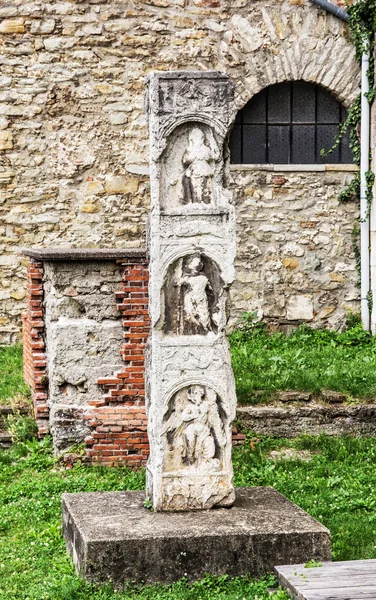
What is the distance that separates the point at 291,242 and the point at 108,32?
3280mm

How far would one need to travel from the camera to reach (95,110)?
12.1m

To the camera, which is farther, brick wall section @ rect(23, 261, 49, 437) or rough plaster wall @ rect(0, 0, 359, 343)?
rough plaster wall @ rect(0, 0, 359, 343)

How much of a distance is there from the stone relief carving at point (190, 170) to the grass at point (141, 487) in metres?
2.14

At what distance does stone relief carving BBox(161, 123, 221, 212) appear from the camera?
5.97m

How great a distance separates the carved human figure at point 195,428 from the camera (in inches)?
237

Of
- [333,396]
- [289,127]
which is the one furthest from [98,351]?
[289,127]

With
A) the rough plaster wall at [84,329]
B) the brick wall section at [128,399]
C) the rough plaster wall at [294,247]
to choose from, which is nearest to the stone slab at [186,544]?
the brick wall section at [128,399]

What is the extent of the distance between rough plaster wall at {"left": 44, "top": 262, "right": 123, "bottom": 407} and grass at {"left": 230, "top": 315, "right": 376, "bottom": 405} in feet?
4.25

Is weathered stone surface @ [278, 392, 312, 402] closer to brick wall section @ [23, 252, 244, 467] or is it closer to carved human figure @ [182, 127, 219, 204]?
brick wall section @ [23, 252, 244, 467]

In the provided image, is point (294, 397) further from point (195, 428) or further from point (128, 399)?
point (195, 428)

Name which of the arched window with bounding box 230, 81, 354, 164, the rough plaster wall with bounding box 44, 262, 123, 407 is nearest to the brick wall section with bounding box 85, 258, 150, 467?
the rough plaster wall with bounding box 44, 262, 123, 407

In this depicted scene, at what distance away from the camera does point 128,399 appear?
26.4ft

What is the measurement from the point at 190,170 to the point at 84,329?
2472mm

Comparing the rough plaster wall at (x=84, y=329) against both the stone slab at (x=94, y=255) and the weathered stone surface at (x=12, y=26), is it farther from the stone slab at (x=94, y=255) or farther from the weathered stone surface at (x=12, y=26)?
the weathered stone surface at (x=12, y=26)
